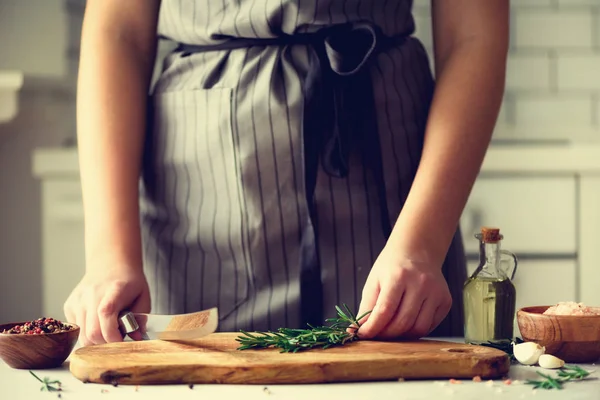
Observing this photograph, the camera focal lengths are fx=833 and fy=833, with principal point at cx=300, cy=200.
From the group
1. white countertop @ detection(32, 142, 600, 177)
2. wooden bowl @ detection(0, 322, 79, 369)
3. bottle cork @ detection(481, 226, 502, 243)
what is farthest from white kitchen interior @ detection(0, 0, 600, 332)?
wooden bowl @ detection(0, 322, 79, 369)

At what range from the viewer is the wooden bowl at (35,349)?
785 mm

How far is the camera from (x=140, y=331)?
0.89 m

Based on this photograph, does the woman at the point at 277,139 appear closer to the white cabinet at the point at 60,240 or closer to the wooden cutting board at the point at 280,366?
the wooden cutting board at the point at 280,366

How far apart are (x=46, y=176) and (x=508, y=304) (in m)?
1.58

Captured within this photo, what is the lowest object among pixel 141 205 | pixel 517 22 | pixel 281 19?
pixel 141 205

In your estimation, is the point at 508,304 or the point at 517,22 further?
the point at 517,22

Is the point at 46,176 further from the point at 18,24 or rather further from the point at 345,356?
the point at 345,356

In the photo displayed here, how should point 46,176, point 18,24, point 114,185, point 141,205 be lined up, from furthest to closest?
1. point 18,24
2. point 46,176
3. point 141,205
4. point 114,185

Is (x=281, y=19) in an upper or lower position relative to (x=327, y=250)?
upper

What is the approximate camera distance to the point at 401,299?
2.84 feet

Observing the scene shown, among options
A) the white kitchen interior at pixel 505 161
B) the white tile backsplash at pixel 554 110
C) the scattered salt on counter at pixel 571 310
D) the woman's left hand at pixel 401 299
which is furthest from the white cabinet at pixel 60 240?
the scattered salt on counter at pixel 571 310

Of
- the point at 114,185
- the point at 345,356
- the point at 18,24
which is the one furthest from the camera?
the point at 18,24

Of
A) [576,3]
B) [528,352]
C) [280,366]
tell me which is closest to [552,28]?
[576,3]

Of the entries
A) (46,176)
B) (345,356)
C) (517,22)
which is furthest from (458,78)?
(517,22)
